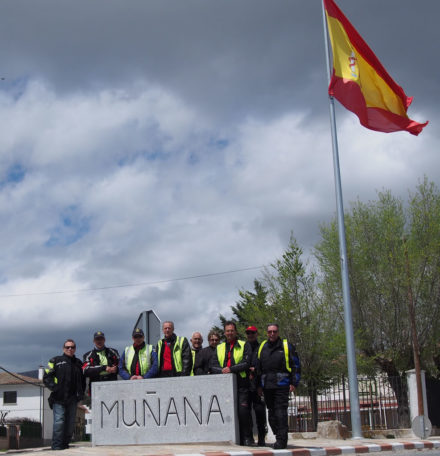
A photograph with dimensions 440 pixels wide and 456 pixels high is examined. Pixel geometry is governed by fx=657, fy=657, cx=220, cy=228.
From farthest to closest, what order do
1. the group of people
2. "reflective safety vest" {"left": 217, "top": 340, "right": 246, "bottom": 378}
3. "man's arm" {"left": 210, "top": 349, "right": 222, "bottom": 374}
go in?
"man's arm" {"left": 210, "top": 349, "right": 222, "bottom": 374}, "reflective safety vest" {"left": 217, "top": 340, "right": 246, "bottom": 378}, the group of people

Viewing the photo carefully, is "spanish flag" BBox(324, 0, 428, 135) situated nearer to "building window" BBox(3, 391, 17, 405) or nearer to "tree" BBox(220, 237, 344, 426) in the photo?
"tree" BBox(220, 237, 344, 426)

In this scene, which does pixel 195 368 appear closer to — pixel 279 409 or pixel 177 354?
pixel 177 354

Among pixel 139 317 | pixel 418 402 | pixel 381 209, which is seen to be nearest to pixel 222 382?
pixel 139 317

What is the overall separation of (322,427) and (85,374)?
865 centimetres

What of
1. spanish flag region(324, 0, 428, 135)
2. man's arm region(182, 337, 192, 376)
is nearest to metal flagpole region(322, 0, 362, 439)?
spanish flag region(324, 0, 428, 135)

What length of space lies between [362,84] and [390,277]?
10.4 m

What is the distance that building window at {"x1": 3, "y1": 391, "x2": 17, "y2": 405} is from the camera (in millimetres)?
65369

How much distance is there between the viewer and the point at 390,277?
25.2 metres

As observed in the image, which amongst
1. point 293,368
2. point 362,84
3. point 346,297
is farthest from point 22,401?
point 293,368

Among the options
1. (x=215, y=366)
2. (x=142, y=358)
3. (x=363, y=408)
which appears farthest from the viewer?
(x=363, y=408)

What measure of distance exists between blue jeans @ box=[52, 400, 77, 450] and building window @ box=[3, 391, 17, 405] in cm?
5972

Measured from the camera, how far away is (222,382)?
1015cm

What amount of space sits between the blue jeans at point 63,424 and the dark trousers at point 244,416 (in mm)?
2583

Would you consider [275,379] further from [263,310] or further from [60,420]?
[263,310]
